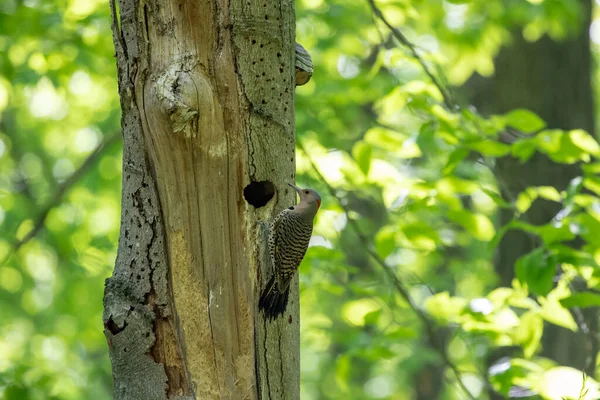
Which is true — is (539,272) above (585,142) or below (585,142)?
below

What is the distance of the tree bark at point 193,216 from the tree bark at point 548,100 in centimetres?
474

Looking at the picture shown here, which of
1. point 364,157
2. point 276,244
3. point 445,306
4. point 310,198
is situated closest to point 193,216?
point 276,244

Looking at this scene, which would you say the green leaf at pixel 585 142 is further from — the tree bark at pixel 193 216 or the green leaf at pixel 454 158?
the tree bark at pixel 193 216

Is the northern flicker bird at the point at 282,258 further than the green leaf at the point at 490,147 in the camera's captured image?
No

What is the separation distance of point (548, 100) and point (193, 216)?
584 centimetres

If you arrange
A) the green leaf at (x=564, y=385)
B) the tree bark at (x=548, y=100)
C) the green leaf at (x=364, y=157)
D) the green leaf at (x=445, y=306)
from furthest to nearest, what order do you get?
the tree bark at (x=548, y=100)
the green leaf at (x=445, y=306)
the green leaf at (x=364, y=157)
the green leaf at (x=564, y=385)

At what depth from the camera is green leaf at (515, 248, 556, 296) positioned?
11.5 ft

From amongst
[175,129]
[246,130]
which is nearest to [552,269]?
[246,130]

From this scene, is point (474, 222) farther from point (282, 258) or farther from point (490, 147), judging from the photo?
point (282, 258)

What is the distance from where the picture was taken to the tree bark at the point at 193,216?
2.50m

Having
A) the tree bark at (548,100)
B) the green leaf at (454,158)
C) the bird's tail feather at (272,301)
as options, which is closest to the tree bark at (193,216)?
the bird's tail feather at (272,301)

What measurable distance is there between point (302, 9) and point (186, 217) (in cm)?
403

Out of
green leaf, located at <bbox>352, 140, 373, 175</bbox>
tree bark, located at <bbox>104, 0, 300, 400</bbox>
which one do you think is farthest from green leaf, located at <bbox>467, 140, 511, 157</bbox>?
tree bark, located at <bbox>104, 0, 300, 400</bbox>

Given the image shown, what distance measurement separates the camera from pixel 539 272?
11.5ft
